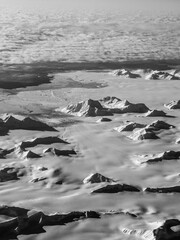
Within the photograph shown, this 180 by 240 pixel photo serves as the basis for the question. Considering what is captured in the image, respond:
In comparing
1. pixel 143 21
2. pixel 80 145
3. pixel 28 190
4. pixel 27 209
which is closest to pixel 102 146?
pixel 80 145

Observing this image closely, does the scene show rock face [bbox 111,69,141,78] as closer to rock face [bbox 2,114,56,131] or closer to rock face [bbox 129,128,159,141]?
rock face [bbox 2,114,56,131]

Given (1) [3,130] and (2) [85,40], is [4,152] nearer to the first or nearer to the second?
(1) [3,130]

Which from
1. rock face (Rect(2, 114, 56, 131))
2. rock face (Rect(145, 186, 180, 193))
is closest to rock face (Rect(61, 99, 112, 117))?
rock face (Rect(2, 114, 56, 131))

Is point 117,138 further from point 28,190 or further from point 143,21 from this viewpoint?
point 143,21

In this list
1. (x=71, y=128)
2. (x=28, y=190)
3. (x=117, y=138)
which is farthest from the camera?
(x=71, y=128)

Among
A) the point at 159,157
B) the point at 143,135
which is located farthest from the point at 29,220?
the point at 143,135
